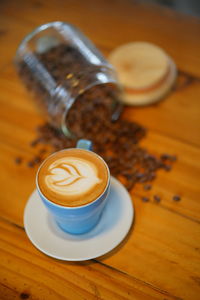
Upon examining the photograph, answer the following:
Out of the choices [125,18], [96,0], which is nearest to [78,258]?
[125,18]

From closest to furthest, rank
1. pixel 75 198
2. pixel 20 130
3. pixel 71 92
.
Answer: pixel 75 198 → pixel 71 92 → pixel 20 130

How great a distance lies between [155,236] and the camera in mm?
755

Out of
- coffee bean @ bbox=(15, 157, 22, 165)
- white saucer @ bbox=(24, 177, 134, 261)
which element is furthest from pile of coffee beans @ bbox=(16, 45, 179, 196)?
white saucer @ bbox=(24, 177, 134, 261)

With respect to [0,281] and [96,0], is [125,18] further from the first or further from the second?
[0,281]

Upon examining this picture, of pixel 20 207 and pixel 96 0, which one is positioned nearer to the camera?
pixel 20 207

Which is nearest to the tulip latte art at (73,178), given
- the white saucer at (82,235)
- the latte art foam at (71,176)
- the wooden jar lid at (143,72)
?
the latte art foam at (71,176)

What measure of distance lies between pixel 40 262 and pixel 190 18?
99 centimetres

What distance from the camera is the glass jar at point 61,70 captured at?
0.90 metres

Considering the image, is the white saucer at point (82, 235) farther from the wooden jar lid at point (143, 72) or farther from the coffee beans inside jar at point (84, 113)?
the wooden jar lid at point (143, 72)

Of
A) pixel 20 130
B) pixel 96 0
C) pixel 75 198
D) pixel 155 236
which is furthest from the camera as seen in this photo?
pixel 96 0

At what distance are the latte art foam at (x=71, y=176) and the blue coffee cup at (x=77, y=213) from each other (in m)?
0.03

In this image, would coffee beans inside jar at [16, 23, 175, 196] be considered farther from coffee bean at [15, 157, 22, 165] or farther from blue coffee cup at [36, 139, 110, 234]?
blue coffee cup at [36, 139, 110, 234]

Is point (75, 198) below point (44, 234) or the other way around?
the other way around

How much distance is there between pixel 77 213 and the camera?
2.12 ft
